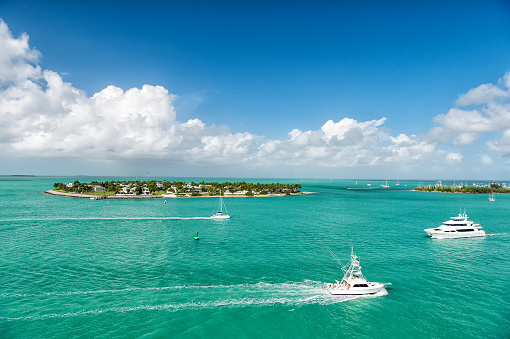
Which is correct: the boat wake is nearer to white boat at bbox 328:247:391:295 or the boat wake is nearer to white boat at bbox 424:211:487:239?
white boat at bbox 328:247:391:295

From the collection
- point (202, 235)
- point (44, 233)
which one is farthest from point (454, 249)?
point (44, 233)

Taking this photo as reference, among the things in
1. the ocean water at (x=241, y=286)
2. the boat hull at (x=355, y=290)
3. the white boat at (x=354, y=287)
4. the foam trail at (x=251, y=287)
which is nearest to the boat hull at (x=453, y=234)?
the ocean water at (x=241, y=286)

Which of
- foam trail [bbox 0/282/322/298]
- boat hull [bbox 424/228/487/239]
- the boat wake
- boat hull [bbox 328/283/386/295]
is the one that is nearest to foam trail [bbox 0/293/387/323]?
the boat wake

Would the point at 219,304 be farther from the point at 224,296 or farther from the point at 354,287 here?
the point at 354,287

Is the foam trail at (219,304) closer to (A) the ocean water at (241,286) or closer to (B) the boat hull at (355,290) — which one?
(A) the ocean water at (241,286)

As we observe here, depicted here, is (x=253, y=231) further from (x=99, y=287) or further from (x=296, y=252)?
(x=99, y=287)

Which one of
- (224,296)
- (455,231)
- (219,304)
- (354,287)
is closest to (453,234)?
(455,231)

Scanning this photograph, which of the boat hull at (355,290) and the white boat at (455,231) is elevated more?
the white boat at (455,231)

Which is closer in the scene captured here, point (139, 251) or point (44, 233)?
point (139, 251)
